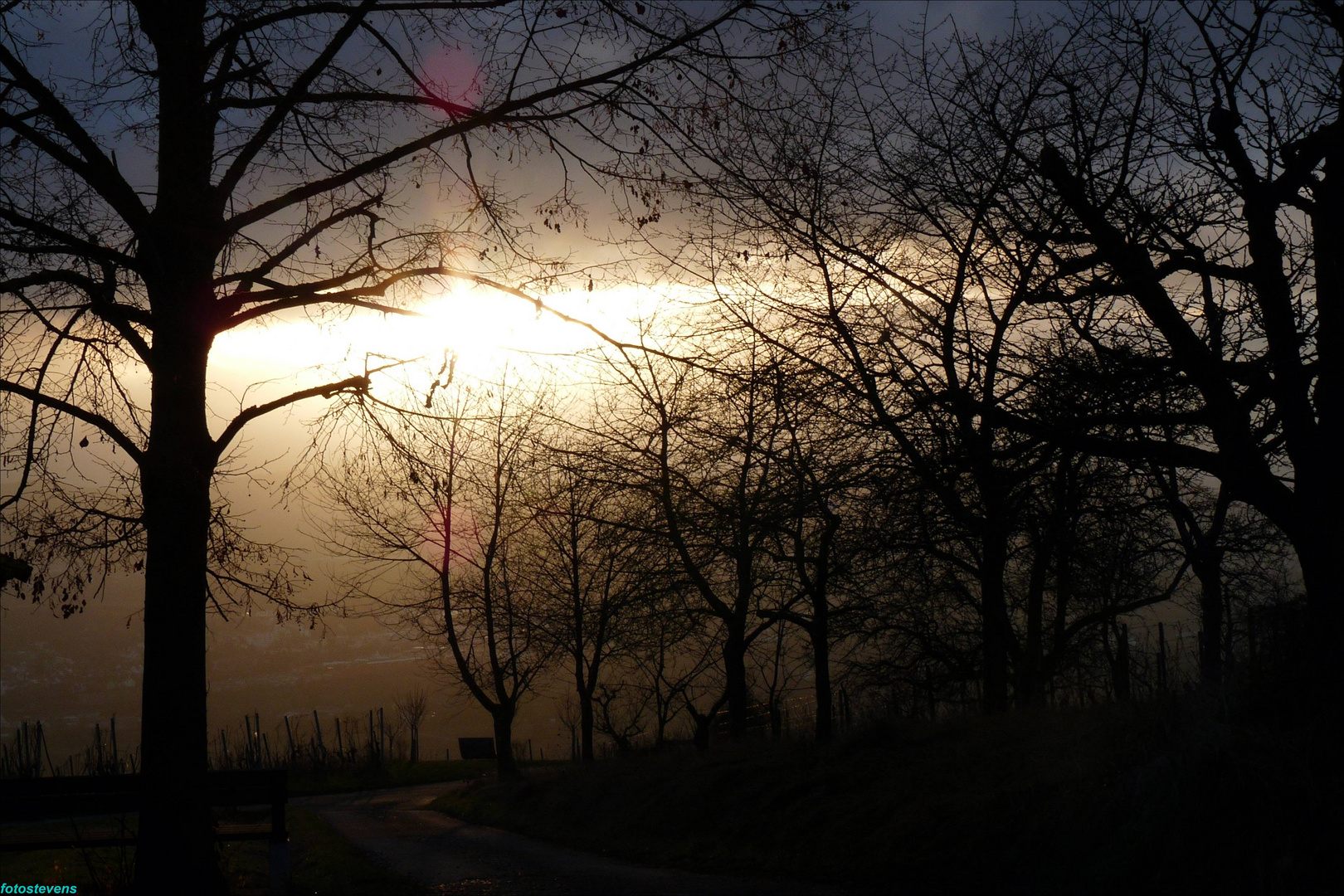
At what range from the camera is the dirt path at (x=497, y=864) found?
29.3 ft

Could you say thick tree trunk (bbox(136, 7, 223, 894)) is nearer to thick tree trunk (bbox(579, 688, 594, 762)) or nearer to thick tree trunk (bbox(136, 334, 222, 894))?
thick tree trunk (bbox(136, 334, 222, 894))

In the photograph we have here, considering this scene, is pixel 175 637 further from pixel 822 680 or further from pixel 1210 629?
pixel 1210 629

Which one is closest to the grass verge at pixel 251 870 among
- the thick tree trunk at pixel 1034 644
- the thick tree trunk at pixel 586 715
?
the thick tree trunk at pixel 1034 644

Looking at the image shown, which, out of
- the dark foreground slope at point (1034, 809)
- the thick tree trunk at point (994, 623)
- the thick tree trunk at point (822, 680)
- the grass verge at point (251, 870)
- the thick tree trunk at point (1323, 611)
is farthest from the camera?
the thick tree trunk at point (822, 680)

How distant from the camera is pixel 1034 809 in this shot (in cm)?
752

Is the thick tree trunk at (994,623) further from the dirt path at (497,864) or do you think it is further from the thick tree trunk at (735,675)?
the thick tree trunk at (735,675)

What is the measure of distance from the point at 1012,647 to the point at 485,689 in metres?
21.7

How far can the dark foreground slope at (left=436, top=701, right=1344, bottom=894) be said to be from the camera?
6145mm

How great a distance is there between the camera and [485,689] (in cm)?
3108

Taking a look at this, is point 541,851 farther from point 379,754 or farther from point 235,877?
point 379,754

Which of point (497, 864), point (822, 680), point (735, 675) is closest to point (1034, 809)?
point (822, 680)

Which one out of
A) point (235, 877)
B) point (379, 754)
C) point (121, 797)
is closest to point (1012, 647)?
point (235, 877)

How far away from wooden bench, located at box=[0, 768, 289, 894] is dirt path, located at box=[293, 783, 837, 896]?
1.80 m

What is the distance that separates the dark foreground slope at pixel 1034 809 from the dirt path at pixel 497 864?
20.9 inches
